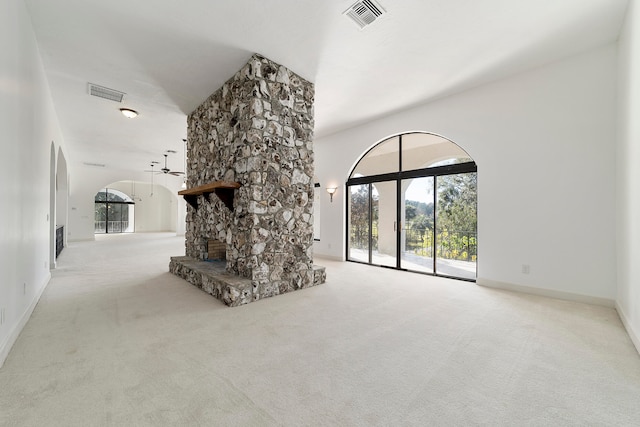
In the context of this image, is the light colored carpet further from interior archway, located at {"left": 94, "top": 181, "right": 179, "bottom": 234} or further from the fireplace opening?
interior archway, located at {"left": 94, "top": 181, "right": 179, "bottom": 234}

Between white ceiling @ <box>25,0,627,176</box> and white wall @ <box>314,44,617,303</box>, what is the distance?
0.34 meters

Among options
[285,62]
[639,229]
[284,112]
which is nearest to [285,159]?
[284,112]

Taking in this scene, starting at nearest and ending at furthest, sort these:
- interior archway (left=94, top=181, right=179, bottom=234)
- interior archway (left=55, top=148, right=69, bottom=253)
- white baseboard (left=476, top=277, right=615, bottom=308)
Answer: white baseboard (left=476, top=277, right=615, bottom=308), interior archway (left=55, top=148, right=69, bottom=253), interior archway (left=94, top=181, right=179, bottom=234)

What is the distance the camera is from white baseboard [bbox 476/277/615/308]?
343cm

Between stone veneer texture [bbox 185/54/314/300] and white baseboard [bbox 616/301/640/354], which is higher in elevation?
stone veneer texture [bbox 185/54/314/300]

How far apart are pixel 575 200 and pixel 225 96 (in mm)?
5261

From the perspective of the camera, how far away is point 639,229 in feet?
7.80

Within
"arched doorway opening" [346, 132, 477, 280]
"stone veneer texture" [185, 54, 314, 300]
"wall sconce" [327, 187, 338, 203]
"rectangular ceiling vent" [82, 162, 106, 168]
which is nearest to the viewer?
"stone veneer texture" [185, 54, 314, 300]

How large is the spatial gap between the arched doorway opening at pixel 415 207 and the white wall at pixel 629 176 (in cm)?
174

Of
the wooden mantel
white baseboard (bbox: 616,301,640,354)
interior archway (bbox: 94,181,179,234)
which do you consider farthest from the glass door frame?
interior archway (bbox: 94,181,179,234)

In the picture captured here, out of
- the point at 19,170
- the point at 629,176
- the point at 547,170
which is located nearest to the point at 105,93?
the point at 19,170

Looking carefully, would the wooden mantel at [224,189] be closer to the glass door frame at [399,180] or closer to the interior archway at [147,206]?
the glass door frame at [399,180]

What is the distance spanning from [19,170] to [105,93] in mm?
2703

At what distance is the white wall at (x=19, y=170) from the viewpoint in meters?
2.13
